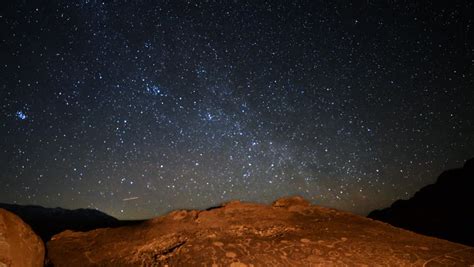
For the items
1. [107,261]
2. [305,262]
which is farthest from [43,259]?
[305,262]

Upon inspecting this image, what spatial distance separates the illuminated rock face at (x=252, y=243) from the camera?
6.29 metres

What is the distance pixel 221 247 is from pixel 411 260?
409 cm

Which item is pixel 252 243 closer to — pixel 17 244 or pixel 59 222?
pixel 17 244

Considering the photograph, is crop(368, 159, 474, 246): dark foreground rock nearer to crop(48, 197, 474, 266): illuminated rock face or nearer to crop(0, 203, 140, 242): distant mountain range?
crop(48, 197, 474, 266): illuminated rock face

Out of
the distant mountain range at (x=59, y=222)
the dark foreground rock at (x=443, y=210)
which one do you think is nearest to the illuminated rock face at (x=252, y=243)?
the distant mountain range at (x=59, y=222)

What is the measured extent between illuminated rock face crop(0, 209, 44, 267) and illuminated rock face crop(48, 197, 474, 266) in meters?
0.71

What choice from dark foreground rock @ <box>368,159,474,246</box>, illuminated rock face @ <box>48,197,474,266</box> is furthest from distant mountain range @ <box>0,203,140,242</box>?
dark foreground rock @ <box>368,159,474,246</box>

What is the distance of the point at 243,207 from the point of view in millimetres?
10055

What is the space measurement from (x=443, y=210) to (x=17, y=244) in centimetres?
3653

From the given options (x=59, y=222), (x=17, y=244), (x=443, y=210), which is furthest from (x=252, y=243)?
(x=59, y=222)

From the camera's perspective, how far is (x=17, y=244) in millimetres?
5449

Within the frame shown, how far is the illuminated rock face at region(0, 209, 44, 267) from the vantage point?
16.8ft

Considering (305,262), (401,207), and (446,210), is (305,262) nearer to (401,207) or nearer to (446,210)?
(446,210)

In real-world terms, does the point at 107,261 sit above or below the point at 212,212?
below
